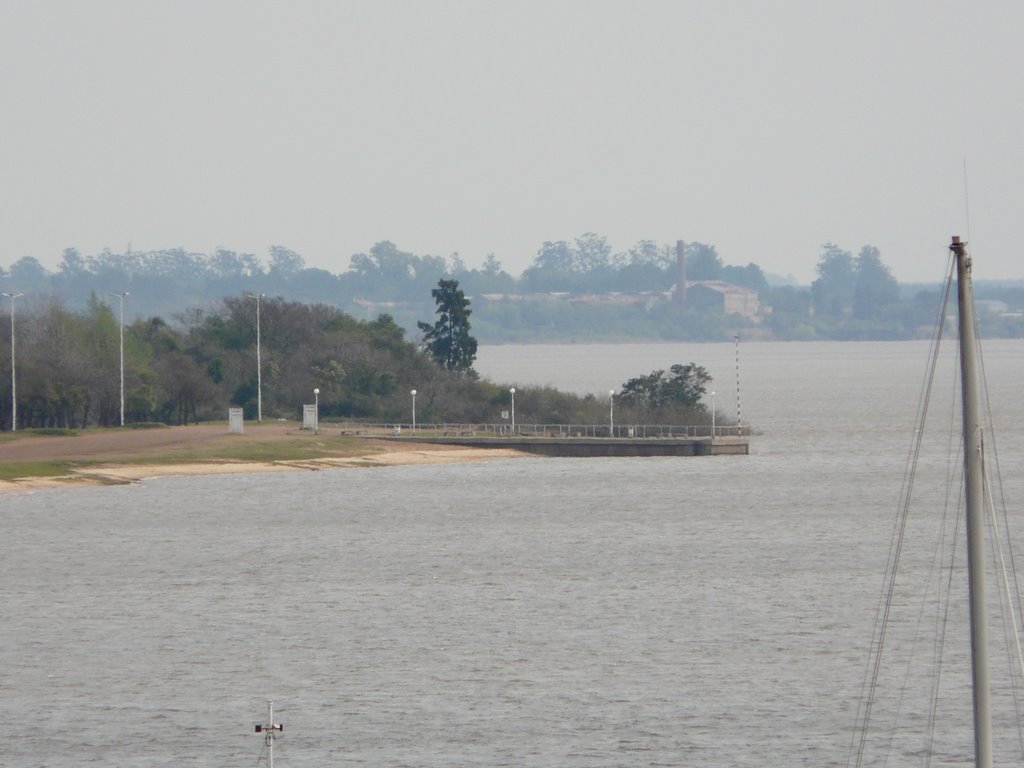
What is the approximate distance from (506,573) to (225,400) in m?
56.9

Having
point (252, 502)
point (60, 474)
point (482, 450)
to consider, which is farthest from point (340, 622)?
point (482, 450)

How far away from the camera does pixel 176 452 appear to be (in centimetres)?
8138

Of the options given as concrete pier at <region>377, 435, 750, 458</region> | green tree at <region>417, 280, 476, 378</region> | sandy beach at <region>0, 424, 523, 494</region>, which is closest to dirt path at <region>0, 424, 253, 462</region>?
sandy beach at <region>0, 424, 523, 494</region>

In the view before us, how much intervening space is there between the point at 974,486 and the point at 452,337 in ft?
328

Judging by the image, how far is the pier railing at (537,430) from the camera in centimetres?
9431

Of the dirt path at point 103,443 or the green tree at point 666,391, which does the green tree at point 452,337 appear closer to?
the green tree at point 666,391

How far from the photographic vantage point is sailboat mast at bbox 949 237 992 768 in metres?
19.1

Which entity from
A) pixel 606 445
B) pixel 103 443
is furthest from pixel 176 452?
pixel 606 445

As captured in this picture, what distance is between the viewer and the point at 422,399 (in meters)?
106

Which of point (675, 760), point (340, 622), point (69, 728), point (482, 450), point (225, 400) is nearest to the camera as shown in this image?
point (675, 760)

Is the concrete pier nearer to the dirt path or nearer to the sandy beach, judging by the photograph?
the sandy beach

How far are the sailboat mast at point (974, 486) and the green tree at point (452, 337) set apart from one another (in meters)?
95.5

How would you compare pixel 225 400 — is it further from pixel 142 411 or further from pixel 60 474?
pixel 60 474

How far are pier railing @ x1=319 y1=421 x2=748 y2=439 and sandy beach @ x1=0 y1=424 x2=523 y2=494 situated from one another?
8.47ft
